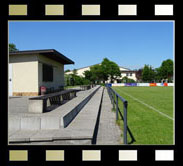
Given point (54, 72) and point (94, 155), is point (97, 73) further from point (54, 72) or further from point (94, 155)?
point (94, 155)

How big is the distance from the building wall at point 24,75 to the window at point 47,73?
1.27 meters

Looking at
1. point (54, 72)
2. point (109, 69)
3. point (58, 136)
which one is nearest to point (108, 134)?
point (58, 136)

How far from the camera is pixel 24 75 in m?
13.0

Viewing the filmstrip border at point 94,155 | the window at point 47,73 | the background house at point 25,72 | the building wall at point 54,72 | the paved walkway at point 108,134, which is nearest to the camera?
Answer: the filmstrip border at point 94,155

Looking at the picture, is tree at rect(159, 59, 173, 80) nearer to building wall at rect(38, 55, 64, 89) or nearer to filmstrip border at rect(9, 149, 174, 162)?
building wall at rect(38, 55, 64, 89)

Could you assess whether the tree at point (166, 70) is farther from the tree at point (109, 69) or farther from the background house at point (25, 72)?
the background house at point (25, 72)

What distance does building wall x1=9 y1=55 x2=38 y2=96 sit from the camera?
12.9 meters

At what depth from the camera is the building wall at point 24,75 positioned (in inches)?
507

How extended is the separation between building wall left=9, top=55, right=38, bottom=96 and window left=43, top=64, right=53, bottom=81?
50.1 inches

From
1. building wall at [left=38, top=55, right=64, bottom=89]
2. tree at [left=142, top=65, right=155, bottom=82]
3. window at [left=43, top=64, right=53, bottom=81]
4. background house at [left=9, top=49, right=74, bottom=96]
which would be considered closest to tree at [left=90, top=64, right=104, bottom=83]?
tree at [left=142, top=65, right=155, bottom=82]

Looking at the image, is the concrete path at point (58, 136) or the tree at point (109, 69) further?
the tree at point (109, 69)

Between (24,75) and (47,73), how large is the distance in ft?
7.33

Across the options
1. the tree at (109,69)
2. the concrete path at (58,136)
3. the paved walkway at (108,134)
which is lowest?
the paved walkway at (108,134)

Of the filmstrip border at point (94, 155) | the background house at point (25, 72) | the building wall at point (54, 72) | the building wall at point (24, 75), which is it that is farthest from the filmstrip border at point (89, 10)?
the building wall at point (54, 72)
